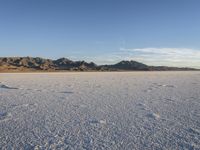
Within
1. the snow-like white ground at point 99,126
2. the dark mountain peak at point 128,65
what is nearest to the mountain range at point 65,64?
the dark mountain peak at point 128,65

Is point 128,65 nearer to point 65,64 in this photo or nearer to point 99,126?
point 65,64

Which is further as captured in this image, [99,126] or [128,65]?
[128,65]

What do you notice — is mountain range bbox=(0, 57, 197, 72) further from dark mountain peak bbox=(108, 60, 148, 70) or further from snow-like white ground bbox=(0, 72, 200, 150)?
snow-like white ground bbox=(0, 72, 200, 150)

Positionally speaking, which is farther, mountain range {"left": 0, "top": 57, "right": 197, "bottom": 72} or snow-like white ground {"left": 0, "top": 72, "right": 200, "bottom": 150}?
mountain range {"left": 0, "top": 57, "right": 197, "bottom": 72}

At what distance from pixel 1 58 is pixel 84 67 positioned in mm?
31577

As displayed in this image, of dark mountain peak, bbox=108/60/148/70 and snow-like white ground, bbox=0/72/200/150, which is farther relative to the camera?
dark mountain peak, bbox=108/60/148/70

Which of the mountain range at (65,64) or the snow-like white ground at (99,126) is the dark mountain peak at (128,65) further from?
the snow-like white ground at (99,126)

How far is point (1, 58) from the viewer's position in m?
95.5

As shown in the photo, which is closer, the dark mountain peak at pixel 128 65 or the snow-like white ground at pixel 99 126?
the snow-like white ground at pixel 99 126

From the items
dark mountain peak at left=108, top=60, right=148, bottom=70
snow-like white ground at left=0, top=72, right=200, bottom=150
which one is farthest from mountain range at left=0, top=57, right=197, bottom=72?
snow-like white ground at left=0, top=72, right=200, bottom=150

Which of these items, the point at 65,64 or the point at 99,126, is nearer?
the point at 99,126

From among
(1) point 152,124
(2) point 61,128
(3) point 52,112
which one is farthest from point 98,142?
(3) point 52,112

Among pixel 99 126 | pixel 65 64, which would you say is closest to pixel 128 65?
pixel 65 64

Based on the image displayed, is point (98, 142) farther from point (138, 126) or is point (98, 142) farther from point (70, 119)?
point (70, 119)
